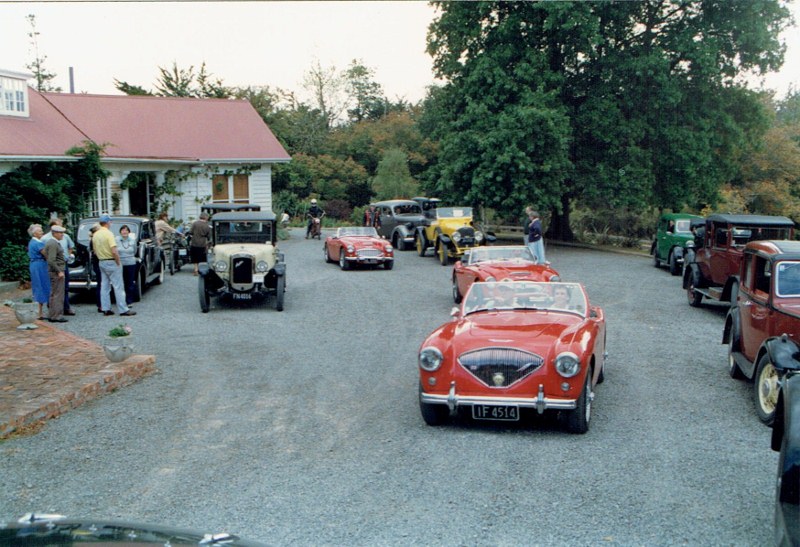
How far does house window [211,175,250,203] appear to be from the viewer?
32.1 meters

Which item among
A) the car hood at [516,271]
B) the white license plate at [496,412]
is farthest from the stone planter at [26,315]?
the white license plate at [496,412]

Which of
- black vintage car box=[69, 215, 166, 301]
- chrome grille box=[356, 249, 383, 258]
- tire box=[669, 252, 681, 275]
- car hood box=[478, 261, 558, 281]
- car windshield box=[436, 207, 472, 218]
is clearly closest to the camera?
car hood box=[478, 261, 558, 281]

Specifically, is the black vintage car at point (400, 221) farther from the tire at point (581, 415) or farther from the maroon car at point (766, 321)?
the tire at point (581, 415)

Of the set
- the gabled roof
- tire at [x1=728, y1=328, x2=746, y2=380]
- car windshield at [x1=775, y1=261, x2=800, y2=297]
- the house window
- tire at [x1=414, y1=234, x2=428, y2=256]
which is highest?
the gabled roof

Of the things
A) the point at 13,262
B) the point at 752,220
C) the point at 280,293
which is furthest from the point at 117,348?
the point at 752,220

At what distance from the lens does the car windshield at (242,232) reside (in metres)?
17.0

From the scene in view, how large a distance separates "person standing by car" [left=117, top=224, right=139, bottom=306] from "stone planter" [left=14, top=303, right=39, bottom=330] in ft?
7.49

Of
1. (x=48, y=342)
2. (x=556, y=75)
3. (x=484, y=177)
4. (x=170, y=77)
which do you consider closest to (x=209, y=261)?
(x=48, y=342)

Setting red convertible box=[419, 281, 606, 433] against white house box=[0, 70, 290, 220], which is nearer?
red convertible box=[419, 281, 606, 433]

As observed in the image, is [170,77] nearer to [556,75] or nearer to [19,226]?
[556,75]

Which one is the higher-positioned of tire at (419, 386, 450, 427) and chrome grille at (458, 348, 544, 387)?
chrome grille at (458, 348, 544, 387)

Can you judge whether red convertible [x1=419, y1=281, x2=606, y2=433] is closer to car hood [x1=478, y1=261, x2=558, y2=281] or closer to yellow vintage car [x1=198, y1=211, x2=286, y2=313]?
car hood [x1=478, y1=261, x2=558, y2=281]

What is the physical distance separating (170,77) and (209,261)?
981 inches

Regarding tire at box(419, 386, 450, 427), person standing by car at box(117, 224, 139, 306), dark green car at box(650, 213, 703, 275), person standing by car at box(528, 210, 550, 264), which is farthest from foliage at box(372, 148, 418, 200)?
tire at box(419, 386, 450, 427)
